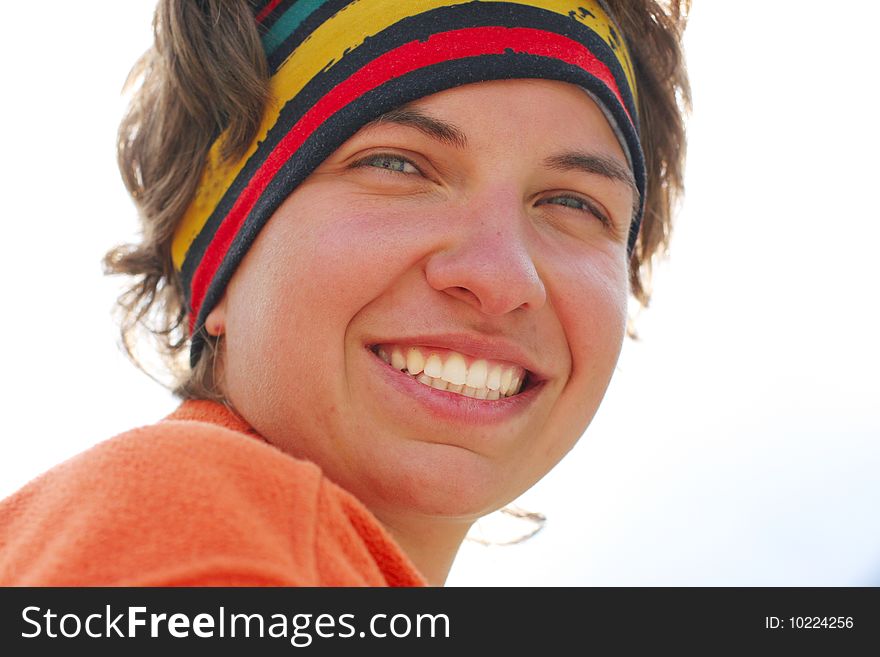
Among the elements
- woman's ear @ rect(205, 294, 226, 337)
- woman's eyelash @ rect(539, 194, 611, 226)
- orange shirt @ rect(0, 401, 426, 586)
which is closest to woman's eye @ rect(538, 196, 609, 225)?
woman's eyelash @ rect(539, 194, 611, 226)

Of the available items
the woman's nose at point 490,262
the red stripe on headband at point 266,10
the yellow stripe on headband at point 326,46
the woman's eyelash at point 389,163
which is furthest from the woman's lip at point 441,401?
the red stripe on headband at point 266,10

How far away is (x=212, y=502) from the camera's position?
837 mm

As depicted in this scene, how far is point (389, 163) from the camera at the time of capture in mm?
1396

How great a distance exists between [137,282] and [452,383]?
100 cm

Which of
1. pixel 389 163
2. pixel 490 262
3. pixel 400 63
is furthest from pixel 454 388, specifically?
pixel 400 63

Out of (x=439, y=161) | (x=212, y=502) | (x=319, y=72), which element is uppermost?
(x=319, y=72)

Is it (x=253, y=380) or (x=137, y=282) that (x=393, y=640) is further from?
(x=137, y=282)

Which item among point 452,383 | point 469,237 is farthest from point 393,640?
point 469,237

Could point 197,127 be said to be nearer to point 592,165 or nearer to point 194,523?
point 592,165

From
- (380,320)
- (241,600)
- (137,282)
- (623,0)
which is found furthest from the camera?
(137,282)

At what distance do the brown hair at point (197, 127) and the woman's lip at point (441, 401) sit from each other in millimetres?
375

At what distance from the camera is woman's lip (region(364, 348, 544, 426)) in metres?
1.28

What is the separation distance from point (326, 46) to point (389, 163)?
0.82 feet

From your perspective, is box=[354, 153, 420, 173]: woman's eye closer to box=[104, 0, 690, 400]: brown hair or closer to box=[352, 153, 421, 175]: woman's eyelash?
box=[352, 153, 421, 175]: woman's eyelash
